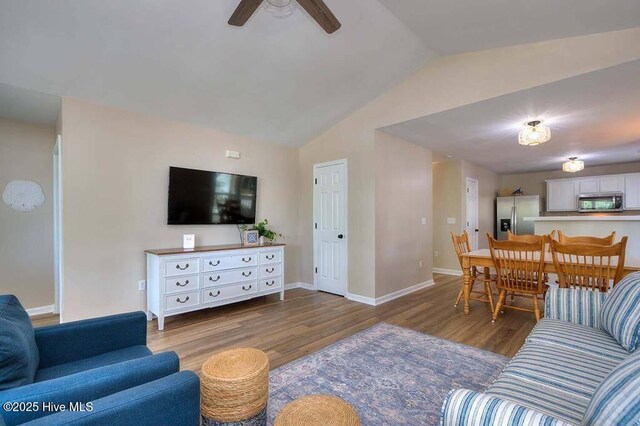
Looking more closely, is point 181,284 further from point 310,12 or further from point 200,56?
point 310,12

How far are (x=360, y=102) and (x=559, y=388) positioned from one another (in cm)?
386

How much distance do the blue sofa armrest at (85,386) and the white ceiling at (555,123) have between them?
146 inches

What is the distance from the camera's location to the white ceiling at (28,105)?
2.89 m

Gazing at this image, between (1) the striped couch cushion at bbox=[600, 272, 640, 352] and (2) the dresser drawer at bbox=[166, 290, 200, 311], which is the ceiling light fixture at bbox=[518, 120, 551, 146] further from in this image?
(2) the dresser drawer at bbox=[166, 290, 200, 311]

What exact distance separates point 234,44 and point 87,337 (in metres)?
2.67

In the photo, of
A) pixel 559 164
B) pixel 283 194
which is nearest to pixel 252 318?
pixel 283 194

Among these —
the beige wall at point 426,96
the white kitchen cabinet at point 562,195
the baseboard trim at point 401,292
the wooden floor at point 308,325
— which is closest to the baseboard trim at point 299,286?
the beige wall at point 426,96

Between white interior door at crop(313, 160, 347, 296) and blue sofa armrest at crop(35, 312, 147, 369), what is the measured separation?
124 inches

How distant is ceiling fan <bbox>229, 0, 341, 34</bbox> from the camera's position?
1.81 meters

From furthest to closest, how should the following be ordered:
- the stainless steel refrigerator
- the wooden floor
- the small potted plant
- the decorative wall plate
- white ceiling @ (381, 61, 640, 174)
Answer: the stainless steel refrigerator < the small potted plant < the decorative wall plate < white ceiling @ (381, 61, 640, 174) < the wooden floor

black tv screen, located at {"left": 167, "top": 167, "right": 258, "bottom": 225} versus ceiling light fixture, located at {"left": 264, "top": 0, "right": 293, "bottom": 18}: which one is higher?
ceiling light fixture, located at {"left": 264, "top": 0, "right": 293, "bottom": 18}

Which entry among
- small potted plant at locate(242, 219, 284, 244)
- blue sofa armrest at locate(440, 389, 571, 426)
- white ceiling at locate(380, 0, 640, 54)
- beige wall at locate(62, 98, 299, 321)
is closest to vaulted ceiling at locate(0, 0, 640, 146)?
white ceiling at locate(380, 0, 640, 54)

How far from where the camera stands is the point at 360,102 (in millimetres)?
4305

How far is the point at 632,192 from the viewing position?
6.11 meters
